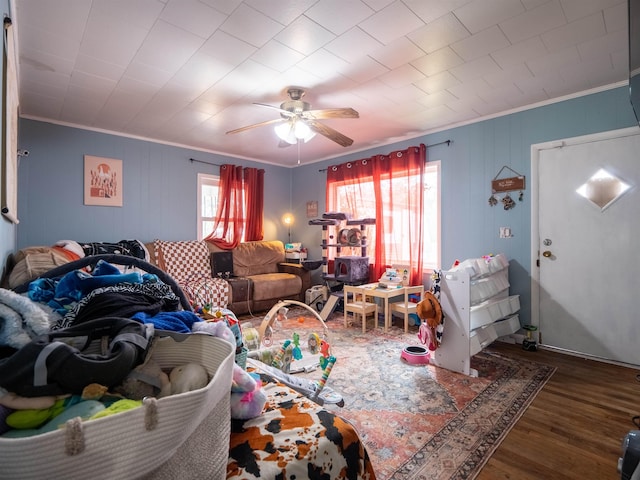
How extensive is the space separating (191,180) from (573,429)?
15.9 ft

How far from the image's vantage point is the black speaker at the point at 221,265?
181 inches

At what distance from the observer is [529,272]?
322 centimetres

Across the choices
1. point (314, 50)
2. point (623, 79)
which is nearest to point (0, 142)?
point (314, 50)

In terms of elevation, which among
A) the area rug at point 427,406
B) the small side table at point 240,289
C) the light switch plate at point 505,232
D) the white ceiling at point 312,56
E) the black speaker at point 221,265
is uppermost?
the white ceiling at point 312,56

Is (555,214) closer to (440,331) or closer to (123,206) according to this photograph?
(440,331)

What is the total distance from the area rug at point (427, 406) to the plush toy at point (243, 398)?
111cm

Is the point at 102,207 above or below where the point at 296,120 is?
below

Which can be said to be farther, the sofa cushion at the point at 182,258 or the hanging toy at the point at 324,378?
the sofa cushion at the point at 182,258

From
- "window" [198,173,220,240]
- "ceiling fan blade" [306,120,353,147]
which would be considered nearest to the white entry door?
"ceiling fan blade" [306,120,353,147]

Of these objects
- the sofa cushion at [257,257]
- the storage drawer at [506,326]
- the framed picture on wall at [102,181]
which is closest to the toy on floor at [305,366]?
the storage drawer at [506,326]

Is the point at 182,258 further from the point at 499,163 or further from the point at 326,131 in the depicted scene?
the point at 499,163

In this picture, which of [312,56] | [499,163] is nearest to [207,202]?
[312,56]

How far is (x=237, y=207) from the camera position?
→ 5094 millimetres

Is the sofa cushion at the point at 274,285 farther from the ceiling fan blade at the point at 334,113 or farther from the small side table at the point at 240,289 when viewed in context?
the ceiling fan blade at the point at 334,113
